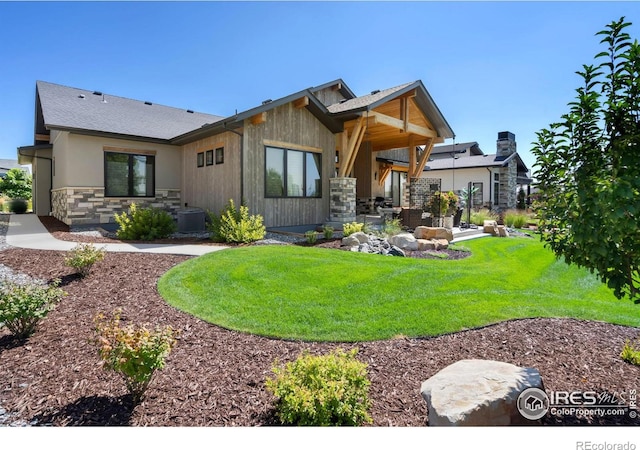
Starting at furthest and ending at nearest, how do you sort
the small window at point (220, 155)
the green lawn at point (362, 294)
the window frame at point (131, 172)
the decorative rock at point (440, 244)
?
the window frame at point (131, 172) → the small window at point (220, 155) → the decorative rock at point (440, 244) → the green lawn at point (362, 294)

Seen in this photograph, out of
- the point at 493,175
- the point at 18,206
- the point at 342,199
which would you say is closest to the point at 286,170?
the point at 342,199

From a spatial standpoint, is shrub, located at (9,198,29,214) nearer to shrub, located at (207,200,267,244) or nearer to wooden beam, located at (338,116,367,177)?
shrub, located at (207,200,267,244)

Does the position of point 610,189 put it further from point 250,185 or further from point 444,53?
point 250,185

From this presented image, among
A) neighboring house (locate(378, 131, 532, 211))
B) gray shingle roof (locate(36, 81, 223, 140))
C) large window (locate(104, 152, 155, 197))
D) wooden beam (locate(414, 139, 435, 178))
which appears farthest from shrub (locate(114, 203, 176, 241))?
neighboring house (locate(378, 131, 532, 211))

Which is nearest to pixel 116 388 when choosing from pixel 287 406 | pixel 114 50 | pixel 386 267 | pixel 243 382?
pixel 243 382

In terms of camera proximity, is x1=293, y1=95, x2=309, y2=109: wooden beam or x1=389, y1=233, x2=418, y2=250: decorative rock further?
x1=293, y1=95, x2=309, y2=109: wooden beam

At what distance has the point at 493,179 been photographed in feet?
74.9

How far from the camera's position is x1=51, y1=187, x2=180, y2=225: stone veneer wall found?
11914 millimetres

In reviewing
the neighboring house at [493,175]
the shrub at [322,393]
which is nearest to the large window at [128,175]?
the shrub at [322,393]

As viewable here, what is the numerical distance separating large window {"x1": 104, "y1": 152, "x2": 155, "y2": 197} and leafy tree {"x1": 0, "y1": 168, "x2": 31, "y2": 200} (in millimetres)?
19549

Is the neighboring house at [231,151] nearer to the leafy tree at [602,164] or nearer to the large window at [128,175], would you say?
the large window at [128,175]

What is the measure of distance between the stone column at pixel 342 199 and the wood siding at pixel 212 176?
3232mm

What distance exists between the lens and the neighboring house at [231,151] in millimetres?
10547

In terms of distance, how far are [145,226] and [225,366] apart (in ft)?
24.2
